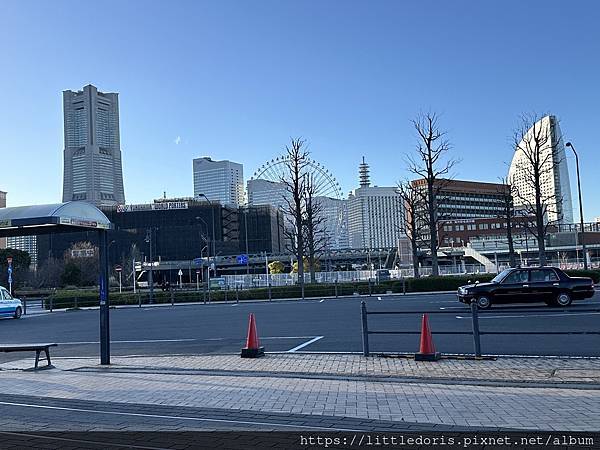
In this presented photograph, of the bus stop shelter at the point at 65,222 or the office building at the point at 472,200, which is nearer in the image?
the bus stop shelter at the point at 65,222

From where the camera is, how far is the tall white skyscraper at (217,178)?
184375 millimetres

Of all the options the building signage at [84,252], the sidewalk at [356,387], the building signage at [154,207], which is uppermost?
the building signage at [154,207]

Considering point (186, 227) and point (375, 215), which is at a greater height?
point (375, 215)

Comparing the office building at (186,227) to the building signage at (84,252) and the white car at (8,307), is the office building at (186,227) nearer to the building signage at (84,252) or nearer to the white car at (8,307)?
the building signage at (84,252)

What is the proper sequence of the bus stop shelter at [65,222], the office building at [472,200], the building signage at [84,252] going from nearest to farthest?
the bus stop shelter at [65,222] → the building signage at [84,252] → the office building at [472,200]

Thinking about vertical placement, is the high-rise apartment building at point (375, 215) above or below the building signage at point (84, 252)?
above

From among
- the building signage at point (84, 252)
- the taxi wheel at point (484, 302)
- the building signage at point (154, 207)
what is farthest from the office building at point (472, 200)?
the taxi wheel at point (484, 302)

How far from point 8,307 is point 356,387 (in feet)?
91.2

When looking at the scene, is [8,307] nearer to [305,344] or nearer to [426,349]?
[305,344]

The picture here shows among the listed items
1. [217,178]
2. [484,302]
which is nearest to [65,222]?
[484,302]

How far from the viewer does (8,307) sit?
32.3 meters

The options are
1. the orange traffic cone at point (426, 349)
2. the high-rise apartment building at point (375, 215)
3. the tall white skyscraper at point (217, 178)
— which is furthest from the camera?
the tall white skyscraper at point (217, 178)

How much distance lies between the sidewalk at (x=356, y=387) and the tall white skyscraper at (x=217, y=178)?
171 m

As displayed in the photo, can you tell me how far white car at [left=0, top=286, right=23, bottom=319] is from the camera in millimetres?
32031
